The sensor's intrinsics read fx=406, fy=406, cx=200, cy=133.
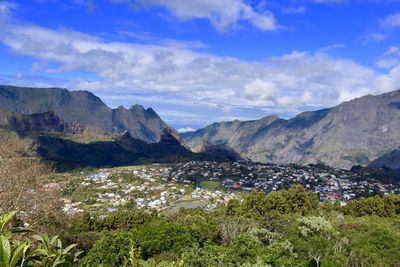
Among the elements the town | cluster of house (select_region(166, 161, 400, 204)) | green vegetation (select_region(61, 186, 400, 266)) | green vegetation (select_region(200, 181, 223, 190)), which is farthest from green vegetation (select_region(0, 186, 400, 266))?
green vegetation (select_region(200, 181, 223, 190))

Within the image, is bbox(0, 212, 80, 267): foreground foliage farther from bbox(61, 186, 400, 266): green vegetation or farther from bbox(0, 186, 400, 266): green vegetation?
bbox(61, 186, 400, 266): green vegetation

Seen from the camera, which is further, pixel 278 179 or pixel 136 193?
pixel 278 179

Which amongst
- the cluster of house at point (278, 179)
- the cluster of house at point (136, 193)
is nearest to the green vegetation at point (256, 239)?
the cluster of house at point (136, 193)

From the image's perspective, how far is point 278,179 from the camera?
14700 centimetres

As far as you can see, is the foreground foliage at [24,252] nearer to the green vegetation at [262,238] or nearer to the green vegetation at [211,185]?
the green vegetation at [262,238]

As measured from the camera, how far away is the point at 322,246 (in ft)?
81.4

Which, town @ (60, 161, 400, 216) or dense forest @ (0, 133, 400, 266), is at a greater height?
dense forest @ (0, 133, 400, 266)

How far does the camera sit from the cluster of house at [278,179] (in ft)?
419

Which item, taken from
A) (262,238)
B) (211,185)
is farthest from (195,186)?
(262,238)

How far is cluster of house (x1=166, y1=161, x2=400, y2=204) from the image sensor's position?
12775 centimetres

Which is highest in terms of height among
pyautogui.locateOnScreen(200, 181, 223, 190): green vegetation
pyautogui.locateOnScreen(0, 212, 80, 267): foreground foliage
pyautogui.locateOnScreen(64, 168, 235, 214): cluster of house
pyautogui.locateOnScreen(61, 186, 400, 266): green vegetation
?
pyautogui.locateOnScreen(0, 212, 80, 267): foreground foliage

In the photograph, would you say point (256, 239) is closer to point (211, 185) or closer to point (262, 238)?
point (262, 238)

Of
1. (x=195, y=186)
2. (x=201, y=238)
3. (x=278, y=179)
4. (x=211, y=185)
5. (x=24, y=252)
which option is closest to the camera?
(x=24, y=252)

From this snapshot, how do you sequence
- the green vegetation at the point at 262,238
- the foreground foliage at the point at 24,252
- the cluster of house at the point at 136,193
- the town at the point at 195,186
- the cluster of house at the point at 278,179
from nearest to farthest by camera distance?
the foreground foliage at the point at 24,252 → the green vegetation at the point at 262,238 → the cluster of house at the point at 136,193 → the town at the point at 195,186 → the cluster of house at the point at 278,179
